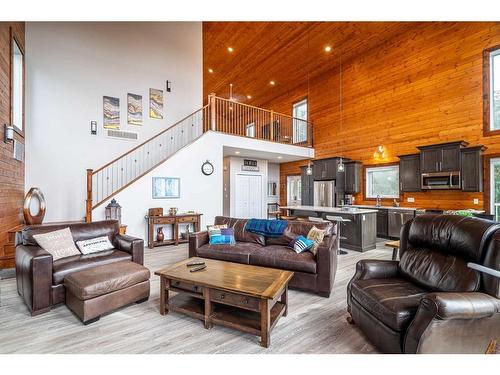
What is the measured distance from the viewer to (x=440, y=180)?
19.2 ft

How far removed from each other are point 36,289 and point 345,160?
786cm

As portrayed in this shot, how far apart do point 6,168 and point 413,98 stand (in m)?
8.96

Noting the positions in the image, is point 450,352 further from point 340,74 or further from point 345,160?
point 340,74

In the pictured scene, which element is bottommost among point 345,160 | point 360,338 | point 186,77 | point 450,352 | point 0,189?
point 360,338

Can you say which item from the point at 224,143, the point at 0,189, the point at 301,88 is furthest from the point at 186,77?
the point at 0,189

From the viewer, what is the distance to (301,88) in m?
9.91

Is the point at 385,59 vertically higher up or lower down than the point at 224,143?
higher up

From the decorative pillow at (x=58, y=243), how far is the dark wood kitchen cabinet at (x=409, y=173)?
721cm

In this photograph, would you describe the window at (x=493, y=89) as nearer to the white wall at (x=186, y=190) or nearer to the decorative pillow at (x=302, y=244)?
the decorative pillow at (x=302, y=244)

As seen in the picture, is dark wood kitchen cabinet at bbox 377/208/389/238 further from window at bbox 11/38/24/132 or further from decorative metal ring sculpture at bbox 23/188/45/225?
window at bbox 11/38/24/132

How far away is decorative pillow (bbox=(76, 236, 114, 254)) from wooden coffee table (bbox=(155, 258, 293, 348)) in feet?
4.44

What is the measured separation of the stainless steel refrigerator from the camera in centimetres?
809

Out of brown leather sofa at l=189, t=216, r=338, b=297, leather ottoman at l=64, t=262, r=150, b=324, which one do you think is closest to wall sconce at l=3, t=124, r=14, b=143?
leather ottoman at l=64, t=262, r=150, b=324
